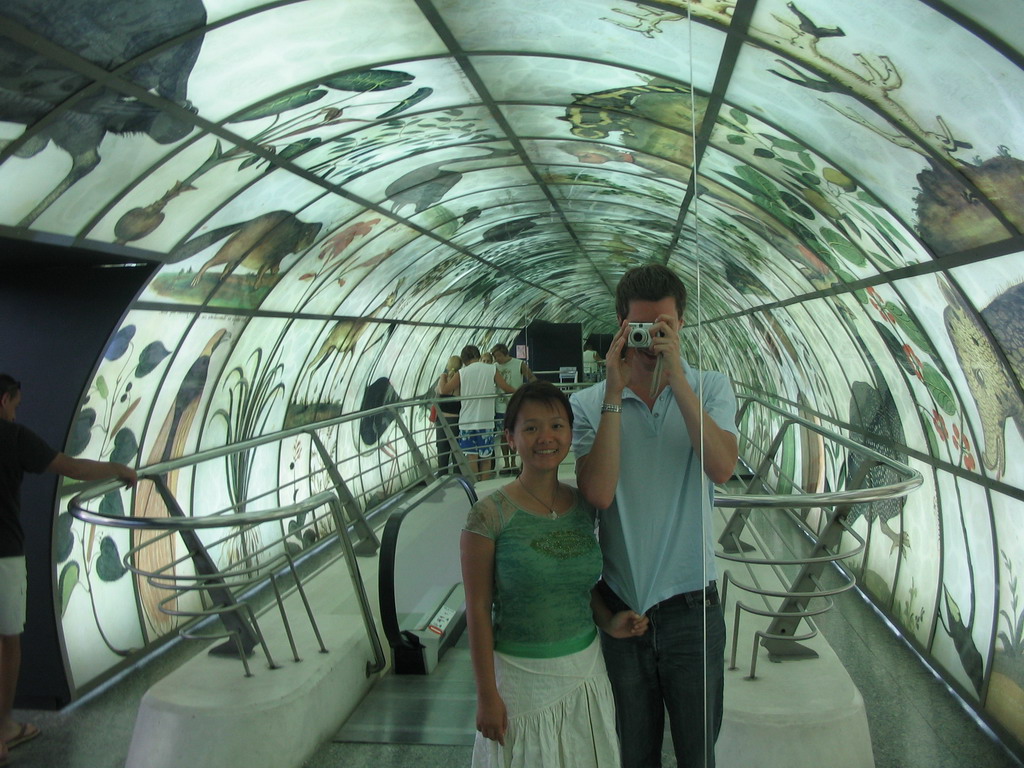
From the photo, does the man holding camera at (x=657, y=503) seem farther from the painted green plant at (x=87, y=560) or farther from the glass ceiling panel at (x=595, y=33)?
the painted green plant at (x=87, y=560)

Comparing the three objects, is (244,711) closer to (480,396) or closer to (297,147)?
(297,147)

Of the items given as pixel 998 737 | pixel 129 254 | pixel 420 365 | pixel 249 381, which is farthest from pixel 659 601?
pixel 420 365

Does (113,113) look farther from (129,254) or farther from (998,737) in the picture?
(998,737)

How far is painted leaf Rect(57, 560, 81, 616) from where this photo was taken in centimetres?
584

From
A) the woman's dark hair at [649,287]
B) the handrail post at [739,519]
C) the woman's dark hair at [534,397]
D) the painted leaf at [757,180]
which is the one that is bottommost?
the handrail post at [739,519]

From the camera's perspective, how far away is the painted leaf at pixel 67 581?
5836mm

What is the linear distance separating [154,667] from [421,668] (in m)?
2.59

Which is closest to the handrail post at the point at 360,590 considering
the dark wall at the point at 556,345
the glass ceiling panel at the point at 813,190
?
the glass ceiling panel at the point at 813,190

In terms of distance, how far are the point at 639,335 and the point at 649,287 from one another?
5.5 inches

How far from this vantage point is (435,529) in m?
6.70

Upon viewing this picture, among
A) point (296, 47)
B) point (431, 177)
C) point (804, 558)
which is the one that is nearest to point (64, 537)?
point (296, 47)

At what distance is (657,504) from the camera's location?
2287 millimetres

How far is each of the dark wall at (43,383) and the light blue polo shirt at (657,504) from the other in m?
4.34

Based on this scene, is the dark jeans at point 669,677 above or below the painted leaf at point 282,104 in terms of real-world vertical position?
below
